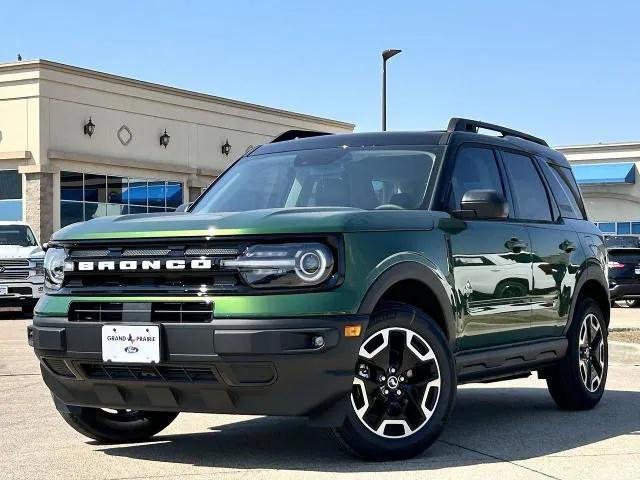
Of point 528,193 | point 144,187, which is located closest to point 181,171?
point 144,187

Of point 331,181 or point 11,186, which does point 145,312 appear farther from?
point 11,186

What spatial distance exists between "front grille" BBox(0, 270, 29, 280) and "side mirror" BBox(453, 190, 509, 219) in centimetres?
1542

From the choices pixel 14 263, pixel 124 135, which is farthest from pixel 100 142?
pixel 14 263

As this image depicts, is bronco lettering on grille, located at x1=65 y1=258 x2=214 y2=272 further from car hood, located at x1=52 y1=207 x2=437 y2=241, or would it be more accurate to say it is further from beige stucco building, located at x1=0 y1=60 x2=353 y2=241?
beige stucco building, located at x1=0 y1=60 x2=353 y2=241

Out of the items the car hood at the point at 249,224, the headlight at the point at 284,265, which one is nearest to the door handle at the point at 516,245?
the car hood at the point at 249,224

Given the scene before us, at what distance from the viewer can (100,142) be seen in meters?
35.5

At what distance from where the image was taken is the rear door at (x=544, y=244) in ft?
24.6

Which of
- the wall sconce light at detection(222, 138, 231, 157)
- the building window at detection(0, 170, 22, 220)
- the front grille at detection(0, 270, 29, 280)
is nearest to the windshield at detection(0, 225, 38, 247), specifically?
the front grille at detection(0, 270, 29, 280)

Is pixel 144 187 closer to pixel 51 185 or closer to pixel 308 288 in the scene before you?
pixel 51 185

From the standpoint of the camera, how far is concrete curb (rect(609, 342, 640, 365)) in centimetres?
1238

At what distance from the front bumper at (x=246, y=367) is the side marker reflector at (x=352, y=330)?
2 centimetres

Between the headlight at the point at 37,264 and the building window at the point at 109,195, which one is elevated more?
the building window at the point at 109,195

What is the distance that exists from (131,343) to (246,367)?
0.61 m

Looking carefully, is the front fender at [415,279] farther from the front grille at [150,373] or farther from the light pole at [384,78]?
the light pole at [384,78]
